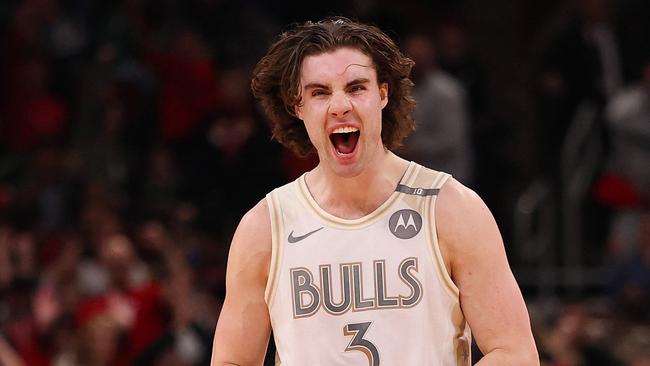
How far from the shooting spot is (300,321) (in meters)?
4.45

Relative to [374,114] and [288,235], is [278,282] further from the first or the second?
[374,114]

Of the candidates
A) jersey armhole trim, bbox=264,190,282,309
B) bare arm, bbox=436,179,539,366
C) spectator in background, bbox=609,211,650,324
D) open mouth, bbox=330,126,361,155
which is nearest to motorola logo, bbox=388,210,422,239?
bare arm, bbox=436,179,539,366

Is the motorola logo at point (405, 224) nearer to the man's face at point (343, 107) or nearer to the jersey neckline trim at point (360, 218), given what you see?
the jersey neckline trim at point (360, 218)

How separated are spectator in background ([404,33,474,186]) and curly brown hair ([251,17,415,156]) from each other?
5618 millimetres

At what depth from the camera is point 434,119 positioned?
10.5 meters

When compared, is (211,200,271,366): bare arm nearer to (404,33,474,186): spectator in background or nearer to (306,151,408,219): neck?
(306,151,408,219): neck

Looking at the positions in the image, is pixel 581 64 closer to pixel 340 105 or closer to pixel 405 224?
pixel 405 224

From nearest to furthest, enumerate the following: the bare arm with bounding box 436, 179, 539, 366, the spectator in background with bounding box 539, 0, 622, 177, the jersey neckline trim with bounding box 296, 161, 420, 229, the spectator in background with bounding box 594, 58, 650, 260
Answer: the bare arm with bounding box 436, 179, 539, 366 → the jersey neckline trim with bounding box 296, 161, 420, 229 → the spectator in background with bounding box 594, 58, 650, 260 → the spectator in background with bounding box 539, 0, 622, 177

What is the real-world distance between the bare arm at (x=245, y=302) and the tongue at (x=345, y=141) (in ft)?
1.21

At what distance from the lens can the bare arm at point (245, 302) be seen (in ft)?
15.0

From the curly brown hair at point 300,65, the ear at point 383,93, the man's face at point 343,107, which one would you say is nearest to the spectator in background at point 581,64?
the curly brown hair at point 300,65

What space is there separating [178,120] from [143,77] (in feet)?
1.72

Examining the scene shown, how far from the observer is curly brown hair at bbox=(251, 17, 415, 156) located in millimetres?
4535

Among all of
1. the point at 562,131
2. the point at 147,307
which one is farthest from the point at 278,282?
the point at 562,131
